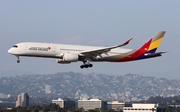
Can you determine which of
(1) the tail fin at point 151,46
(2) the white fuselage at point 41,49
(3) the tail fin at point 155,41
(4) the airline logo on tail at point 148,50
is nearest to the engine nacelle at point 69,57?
(2) the white fuselage at point 41,49

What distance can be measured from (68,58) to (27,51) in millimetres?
6607

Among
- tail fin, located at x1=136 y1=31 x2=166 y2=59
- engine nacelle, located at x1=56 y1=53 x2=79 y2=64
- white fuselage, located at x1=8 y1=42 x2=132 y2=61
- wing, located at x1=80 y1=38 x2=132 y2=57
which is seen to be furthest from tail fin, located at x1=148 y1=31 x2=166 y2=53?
engine nacelle, located at x1=56 y1=53 x2=79 y2=64

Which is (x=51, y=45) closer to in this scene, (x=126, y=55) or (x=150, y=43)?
(x=126, y=55)

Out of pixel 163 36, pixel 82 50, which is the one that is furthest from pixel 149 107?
pixel 82 50

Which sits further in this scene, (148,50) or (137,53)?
(148,50)

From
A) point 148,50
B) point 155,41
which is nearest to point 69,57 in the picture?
point 148,50

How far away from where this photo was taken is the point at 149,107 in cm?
19625

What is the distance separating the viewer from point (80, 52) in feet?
271

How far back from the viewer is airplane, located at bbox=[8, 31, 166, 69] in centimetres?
7969

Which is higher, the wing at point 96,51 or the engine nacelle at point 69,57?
the wing at point 96,51

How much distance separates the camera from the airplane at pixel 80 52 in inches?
3137

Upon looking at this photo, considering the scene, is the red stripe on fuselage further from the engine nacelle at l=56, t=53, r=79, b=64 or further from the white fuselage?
the white fuselage

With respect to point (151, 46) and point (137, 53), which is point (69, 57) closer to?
point (137, 53)

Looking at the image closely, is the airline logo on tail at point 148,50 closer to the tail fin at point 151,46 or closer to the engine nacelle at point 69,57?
the tail fin at point 151,46
